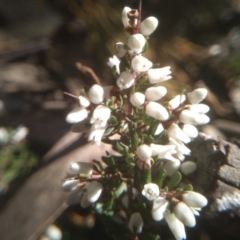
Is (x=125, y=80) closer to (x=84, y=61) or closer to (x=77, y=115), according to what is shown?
(x=77, y=115)

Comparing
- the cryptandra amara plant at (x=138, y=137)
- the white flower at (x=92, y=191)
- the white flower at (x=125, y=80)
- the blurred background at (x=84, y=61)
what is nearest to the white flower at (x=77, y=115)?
the cryptandra amara plant at (x=138, y=137)

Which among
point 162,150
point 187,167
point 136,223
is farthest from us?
point 187,167

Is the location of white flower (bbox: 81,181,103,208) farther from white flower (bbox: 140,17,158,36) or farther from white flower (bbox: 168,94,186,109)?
white flower (bbox: 140,17,158,36)

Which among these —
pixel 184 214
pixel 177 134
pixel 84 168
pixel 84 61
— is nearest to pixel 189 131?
pixel 177 134

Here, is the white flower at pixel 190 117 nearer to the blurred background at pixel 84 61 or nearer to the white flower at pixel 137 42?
the white flower at pixel 137 42

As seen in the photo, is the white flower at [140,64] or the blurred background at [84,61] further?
the blurred background at [84,61]

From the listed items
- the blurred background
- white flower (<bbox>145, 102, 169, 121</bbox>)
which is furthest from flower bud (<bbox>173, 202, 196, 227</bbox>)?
the blurred background

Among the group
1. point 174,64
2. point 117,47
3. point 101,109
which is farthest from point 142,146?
point 174,64
